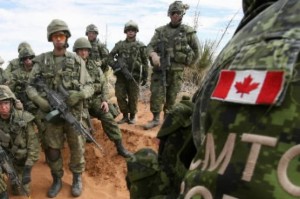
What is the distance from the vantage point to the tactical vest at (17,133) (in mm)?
4918

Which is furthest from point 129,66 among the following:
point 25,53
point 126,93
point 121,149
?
point 25,53

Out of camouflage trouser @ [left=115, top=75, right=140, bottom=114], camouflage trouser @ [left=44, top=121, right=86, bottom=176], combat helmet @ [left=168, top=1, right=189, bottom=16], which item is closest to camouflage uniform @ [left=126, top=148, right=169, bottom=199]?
camouflage trouser @ [left=44, top=121, right=86, bottom=176]

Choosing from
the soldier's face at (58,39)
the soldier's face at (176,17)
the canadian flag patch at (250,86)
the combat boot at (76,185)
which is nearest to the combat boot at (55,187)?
the combat boot at (76,185)

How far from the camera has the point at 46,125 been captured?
491 cm

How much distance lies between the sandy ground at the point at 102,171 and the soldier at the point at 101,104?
299 millimetres

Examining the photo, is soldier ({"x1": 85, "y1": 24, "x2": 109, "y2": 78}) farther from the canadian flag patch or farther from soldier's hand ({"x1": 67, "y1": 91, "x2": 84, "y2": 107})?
the canadian flag patch

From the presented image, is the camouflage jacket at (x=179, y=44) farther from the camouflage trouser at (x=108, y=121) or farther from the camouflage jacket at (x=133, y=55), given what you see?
the camouflage trouser at (x=108, y=121)

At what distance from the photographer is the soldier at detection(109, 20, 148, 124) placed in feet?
23.8

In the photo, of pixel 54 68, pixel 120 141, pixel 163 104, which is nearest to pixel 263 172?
pixel 54 68

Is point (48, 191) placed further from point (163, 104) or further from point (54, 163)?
point (163, 104)

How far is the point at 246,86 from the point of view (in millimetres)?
718

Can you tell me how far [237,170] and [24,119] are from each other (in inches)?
181

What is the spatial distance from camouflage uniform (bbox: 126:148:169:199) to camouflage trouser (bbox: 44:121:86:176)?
365 cm

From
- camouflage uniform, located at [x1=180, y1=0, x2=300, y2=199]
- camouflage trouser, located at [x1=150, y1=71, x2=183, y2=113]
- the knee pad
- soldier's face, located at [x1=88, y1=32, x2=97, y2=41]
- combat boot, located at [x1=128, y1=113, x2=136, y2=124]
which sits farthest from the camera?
soldier's face, located at [x1=88, y1=32, x2=97, y2=41]
